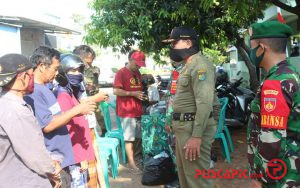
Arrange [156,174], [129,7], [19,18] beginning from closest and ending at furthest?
[156,174] → [129,7] → [19,18]

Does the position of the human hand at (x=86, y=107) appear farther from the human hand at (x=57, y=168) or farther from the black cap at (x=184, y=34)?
the black cap at (x=184, y=34)

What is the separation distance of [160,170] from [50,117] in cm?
212

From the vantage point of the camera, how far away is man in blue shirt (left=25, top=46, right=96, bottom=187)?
94.0 inches

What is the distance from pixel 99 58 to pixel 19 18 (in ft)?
57.8

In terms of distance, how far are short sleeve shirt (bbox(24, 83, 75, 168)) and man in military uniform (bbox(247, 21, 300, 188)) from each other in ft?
4.40

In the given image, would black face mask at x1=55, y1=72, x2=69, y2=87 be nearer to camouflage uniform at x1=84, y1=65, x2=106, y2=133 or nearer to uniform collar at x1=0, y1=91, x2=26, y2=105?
uniform collar at x1=0, y1=91, x2=26, y2=105

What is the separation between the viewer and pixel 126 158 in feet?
18.1

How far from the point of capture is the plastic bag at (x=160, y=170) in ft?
13.7

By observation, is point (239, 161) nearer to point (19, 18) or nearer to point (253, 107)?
point (253, 107)

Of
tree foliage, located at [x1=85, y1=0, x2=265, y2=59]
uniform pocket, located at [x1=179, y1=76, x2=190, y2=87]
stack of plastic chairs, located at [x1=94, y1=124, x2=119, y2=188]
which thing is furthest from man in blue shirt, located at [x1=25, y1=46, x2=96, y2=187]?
tree foliage, located at [x1=85, y1=0, x2=265, y2=59]

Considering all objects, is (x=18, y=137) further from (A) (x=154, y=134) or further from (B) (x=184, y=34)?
(A) (x=154, y=134)

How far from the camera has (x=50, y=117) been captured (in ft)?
7.86

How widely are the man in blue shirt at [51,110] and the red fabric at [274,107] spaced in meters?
1.22

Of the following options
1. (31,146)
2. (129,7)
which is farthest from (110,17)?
(31,146)
